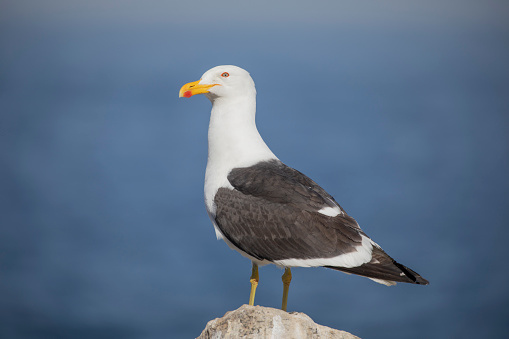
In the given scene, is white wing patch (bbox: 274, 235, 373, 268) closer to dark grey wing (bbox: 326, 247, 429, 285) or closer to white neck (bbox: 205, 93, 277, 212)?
dark grey wing (bbox: 326, 247, 429, 285)

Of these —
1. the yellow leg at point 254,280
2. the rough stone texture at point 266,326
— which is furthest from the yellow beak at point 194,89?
the rough stone texture at point 266,326

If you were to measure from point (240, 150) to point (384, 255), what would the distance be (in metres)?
1.73

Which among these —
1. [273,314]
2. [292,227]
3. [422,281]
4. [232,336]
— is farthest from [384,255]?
[232,336]

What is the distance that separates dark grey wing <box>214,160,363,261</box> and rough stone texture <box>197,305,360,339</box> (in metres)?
0.75

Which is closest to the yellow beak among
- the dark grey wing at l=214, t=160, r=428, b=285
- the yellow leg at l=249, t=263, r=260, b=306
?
the dark grey wing at l=214, t=160, r=428, b=285

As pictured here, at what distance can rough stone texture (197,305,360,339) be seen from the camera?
15.4 ft

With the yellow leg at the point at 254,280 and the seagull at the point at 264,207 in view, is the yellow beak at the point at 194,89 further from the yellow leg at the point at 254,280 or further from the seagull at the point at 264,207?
the yellow leg at the point at 254,280

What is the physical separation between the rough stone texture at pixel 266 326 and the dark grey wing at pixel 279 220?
748 millimetres

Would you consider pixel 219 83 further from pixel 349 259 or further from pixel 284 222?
pixel 349 259

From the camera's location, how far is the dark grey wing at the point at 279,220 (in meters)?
5.48

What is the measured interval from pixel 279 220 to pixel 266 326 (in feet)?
3.83

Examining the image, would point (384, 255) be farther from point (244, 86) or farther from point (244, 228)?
point (244, 86)

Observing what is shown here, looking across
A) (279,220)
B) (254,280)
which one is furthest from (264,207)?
(254,280)

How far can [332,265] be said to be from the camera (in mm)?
5344
